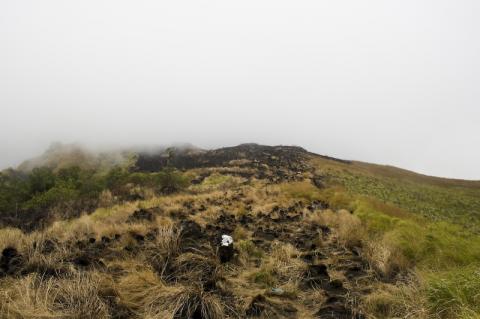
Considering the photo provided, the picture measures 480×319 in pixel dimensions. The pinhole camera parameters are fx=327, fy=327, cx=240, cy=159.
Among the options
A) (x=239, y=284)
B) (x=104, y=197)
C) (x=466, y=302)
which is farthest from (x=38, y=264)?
(x=104, y=197)

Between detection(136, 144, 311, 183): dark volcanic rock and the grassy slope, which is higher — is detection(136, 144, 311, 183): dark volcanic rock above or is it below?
below

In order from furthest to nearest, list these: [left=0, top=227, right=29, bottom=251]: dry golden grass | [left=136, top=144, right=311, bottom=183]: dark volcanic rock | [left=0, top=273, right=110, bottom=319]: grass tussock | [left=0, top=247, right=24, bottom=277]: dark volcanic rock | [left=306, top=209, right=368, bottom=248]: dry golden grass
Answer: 1. [left=136, top=144, right=311, bottom=183]: dark volcanic rock
2. [left=306, top=209, right=368, bottom=248]: dry golden grass
3. [left=0, top=227, right=29, bottom=251]: dry golden grass
4. [left=0, top=247, right=24, bottom=277]: dark volcanic rock
5. [left=0, top=273, right=110, bottom=319]: grass tussock

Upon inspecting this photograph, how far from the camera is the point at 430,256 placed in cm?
591

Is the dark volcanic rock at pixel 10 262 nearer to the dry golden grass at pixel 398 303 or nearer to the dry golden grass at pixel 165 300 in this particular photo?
the dry golden grass at pixel 165 300

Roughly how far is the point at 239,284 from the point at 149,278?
141 cm

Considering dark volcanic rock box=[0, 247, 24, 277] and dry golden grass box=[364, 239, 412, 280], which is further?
dry golden grass box=[364, 239, 412, 280]

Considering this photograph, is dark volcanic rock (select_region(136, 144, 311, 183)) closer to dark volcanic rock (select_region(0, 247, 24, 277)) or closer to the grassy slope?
the grassy slope

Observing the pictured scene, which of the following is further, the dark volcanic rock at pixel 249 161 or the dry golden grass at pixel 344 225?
the dark volcanic rock at pixel 249 161

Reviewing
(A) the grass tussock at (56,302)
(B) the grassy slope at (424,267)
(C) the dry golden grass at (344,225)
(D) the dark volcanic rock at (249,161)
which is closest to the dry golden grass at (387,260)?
(B) the grassy slope at (424,267)

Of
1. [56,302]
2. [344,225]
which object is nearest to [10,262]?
[56,302]

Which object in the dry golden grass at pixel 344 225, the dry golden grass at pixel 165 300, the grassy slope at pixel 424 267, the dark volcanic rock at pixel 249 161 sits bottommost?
the dark volcanic rock at pixel 249 161

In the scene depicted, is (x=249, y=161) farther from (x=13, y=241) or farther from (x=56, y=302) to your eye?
(x=56, y=302)

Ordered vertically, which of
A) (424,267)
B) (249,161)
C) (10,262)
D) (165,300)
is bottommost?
(249,161)

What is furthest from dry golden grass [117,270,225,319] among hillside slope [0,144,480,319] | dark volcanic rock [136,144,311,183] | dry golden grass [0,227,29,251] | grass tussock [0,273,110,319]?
dark volcanic rock [136,144,311,183]
